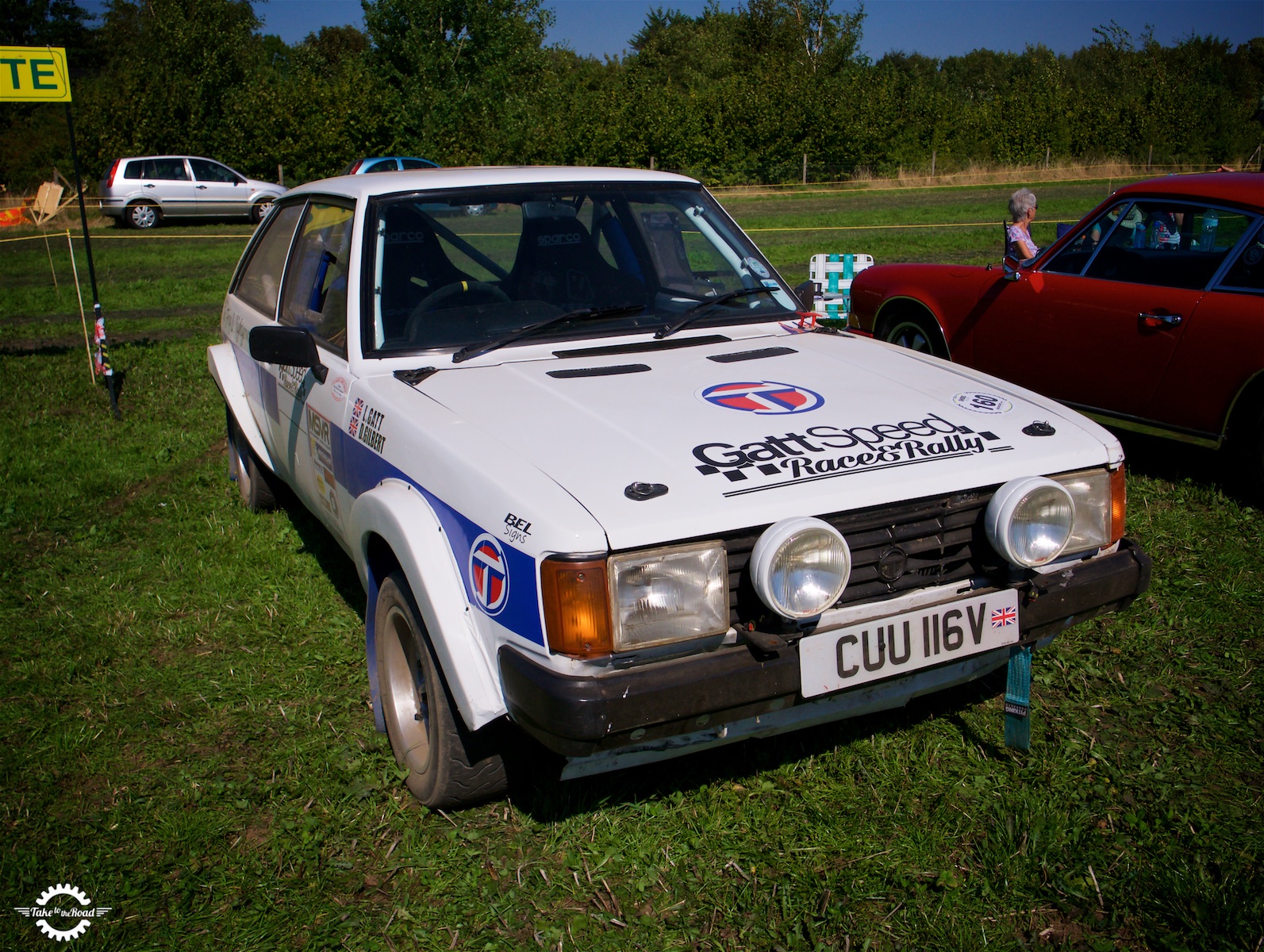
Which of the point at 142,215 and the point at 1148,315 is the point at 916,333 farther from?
the point at 142,215

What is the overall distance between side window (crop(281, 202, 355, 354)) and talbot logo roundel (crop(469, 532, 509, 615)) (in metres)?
1.25

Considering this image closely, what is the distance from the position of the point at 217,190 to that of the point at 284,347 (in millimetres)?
24009

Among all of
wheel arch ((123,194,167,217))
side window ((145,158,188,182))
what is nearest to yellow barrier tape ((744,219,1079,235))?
side window ((145,158,188,182))

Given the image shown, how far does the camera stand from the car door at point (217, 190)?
2434 cm

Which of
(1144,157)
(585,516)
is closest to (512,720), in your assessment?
(585,516)

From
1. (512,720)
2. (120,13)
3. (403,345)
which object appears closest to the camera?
(512,720)

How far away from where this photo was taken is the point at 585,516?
220cm

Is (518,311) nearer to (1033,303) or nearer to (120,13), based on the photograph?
(1033,303)

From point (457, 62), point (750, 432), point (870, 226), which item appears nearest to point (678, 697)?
point (750, 432)

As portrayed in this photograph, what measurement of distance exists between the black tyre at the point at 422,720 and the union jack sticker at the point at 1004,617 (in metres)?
1.36

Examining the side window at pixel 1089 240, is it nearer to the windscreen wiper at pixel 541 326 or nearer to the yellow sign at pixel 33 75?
the windscreen wiper at pixel 541 326

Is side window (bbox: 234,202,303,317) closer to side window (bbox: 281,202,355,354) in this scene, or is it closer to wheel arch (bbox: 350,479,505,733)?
side window (bbox: 281,202,355,354)

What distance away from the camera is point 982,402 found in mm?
2949

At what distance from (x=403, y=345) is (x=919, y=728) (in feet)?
6.85
